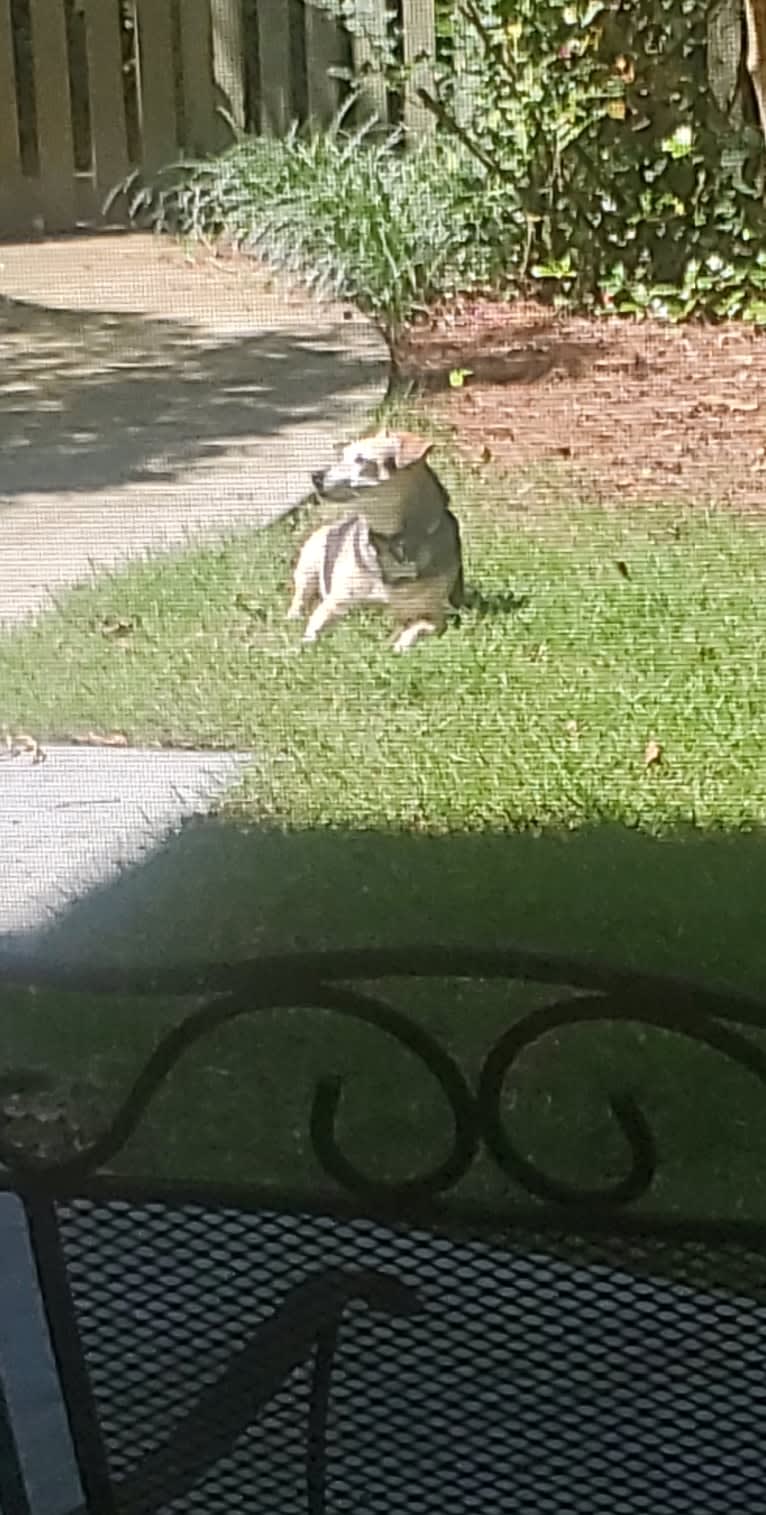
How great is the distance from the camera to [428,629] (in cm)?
100

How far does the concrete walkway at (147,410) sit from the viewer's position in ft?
2.98

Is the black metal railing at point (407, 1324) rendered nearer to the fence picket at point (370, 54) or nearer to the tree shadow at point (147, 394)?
the tree shadow at point (147, 394)

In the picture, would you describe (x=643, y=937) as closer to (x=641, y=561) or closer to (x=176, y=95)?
(x=641, y=561)

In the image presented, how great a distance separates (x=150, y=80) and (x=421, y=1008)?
463 mm

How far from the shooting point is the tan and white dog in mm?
966

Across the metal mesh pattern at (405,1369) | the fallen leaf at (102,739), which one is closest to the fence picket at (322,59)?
the fallen leaf at (102,739)

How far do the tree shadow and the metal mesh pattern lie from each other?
14.8 inches

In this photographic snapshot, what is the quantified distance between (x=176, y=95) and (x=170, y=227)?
6 centimetres

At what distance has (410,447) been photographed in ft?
3.12

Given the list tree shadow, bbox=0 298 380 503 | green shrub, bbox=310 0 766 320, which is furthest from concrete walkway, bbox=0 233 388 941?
green shrub, bbox=310 0 766 320

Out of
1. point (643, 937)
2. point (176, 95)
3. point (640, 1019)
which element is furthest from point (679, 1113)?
point (176, 95)

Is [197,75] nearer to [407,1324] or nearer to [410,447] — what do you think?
[410,447]

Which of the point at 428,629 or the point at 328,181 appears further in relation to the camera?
the point at 428,629

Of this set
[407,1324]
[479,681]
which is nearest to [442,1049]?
[407,1324]
